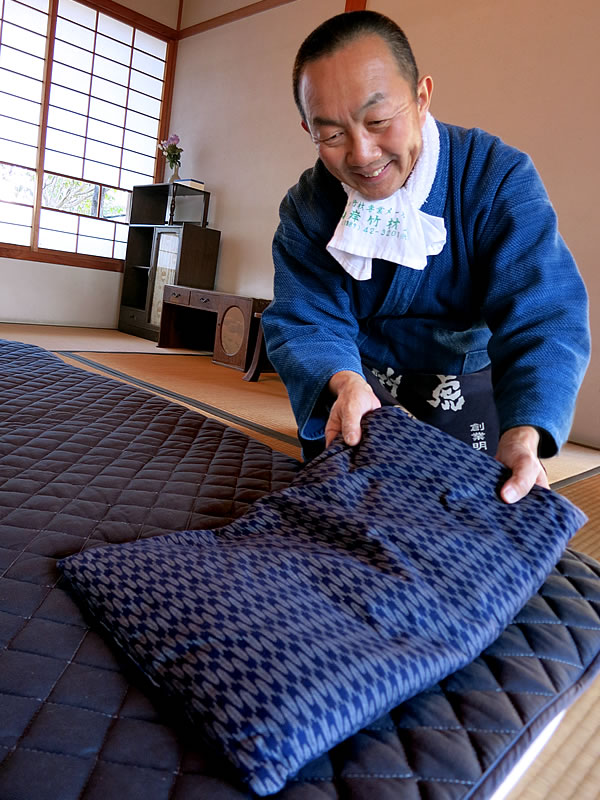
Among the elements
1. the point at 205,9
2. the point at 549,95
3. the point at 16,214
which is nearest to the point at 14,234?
the point at 16,214

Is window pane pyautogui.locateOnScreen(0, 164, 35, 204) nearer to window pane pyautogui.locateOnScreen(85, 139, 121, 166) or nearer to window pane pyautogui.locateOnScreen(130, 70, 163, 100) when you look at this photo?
window pane pyautogui.locateOnScreen(85, 139, 121, 166)

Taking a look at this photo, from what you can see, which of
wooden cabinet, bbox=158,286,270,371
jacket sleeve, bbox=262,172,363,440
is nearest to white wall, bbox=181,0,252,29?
wooden cabinet, bbox=158,286,270,371

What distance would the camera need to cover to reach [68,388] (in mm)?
1919

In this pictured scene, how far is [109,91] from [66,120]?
637 millimetres

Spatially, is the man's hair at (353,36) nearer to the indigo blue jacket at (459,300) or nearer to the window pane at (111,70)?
the indigo blue jacket at (459,300)

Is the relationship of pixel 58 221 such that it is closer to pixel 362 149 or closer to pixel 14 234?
pixel 14 234

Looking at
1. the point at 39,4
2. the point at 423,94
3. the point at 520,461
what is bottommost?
the point at 520,461

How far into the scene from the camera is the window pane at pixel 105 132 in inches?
252

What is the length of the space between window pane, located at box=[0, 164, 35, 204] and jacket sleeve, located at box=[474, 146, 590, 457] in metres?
5.92

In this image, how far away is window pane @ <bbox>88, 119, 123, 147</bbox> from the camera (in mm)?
6406

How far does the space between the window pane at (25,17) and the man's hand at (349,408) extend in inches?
251

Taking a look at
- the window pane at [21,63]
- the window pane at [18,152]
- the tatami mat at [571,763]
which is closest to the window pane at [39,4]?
the window pane at [21,63]

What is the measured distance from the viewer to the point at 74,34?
6.06 metres

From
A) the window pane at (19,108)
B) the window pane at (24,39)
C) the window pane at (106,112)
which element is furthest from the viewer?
the window pane at (106,112)
